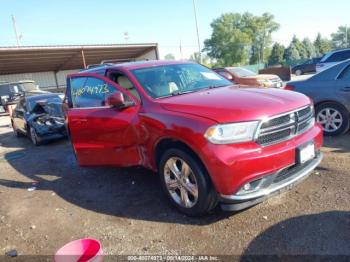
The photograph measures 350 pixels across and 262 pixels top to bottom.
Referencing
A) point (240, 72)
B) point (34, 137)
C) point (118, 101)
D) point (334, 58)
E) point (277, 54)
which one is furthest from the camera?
point (277, 54)

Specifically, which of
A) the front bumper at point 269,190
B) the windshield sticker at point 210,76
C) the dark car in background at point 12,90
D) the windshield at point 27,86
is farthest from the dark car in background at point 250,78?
the windshield at point 27,86

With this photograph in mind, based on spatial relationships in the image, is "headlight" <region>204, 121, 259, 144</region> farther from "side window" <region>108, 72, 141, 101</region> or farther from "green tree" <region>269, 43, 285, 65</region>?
"green tree" <region>269, 43, 285, 65</region>

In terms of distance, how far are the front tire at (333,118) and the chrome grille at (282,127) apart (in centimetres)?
285

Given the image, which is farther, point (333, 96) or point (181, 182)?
point (333, 96)

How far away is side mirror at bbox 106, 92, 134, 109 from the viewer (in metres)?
4.16

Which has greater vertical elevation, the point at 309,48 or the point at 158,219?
the point at 309,48

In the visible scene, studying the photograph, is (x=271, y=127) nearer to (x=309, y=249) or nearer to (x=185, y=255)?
(x=309, y=249)

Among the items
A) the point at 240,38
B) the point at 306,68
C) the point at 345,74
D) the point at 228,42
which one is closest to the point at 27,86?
the point at 345,74

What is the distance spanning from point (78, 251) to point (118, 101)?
1.89m

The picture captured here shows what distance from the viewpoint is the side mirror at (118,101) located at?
4.16 metres

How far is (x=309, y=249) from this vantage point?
2.95 metres

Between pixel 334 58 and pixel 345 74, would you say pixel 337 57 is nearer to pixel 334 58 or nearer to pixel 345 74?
pixel 334 58

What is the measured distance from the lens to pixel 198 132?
10.7 feet

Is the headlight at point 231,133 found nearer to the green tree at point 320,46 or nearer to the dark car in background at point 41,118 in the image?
the dark car in background at point 41,118
